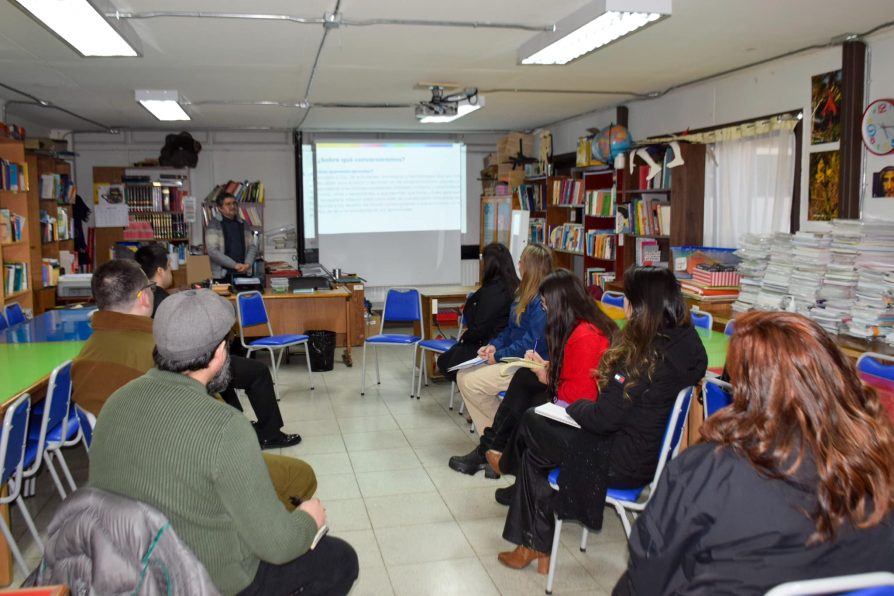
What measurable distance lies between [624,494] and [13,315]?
444 cm

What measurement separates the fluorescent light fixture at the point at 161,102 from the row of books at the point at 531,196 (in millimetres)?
4179

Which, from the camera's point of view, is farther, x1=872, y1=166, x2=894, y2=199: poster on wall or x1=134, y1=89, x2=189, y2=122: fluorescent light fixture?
x1=134, y1=89, x2=189, y2=122: fluorescent light fixture

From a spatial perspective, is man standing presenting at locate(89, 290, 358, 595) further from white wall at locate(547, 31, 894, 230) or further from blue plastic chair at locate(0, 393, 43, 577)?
white wall at locate(547, 31, 894, 230)

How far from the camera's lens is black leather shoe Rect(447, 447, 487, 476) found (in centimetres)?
429

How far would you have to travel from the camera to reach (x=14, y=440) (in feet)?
9.00

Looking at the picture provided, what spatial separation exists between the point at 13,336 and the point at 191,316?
3.20 metres

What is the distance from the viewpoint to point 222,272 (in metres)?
8.20

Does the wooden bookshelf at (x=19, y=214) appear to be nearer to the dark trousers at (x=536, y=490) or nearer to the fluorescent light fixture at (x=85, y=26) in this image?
the fluorescent light fixture at (x=85, y=26)

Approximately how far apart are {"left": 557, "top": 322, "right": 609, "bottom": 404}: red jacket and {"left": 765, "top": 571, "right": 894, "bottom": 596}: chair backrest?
1.86 m

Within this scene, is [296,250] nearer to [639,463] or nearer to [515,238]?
[515,238]

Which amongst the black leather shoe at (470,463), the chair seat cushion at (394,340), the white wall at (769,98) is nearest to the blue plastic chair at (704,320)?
the white wall at (769,98)

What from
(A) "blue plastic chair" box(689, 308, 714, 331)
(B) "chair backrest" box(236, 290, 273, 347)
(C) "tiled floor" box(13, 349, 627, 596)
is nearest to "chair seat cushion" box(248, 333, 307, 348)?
(B) "chair backrest" box(236, 290, 273, 347)

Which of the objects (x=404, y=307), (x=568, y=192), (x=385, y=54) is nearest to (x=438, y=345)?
(x=404, y=307)

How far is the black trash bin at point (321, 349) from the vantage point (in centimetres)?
682
